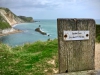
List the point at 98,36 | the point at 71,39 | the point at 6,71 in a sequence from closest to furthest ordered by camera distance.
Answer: the point at 71,39 < the point at 6,71 < the point at 98,36

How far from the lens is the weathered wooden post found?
2203 millimetres

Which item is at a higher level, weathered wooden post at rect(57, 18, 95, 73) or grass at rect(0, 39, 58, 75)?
weathered wooden post at rect(57, 18, 95, 73)

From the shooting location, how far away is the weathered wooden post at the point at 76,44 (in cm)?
220

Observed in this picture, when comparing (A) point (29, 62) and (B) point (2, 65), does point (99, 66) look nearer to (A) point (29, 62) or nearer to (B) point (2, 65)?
(A) point (29, 62)

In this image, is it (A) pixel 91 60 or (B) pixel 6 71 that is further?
(B) pixel 6 71

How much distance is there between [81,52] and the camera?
2.31 meters

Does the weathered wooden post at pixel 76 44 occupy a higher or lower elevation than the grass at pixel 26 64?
higher

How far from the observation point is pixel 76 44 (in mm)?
2275

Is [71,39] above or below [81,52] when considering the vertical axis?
above

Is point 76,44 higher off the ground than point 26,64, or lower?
higher

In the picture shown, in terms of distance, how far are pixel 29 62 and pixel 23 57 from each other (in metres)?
0.71

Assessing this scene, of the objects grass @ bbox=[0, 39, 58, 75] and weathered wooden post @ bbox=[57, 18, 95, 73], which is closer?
weathered wooden post @ bbox=[57, 18, 95, 73]

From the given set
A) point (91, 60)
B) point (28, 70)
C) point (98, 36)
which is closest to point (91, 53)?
point (91, 60)

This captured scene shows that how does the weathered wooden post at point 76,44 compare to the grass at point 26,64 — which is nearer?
the weathered wooden post at point 76,44
